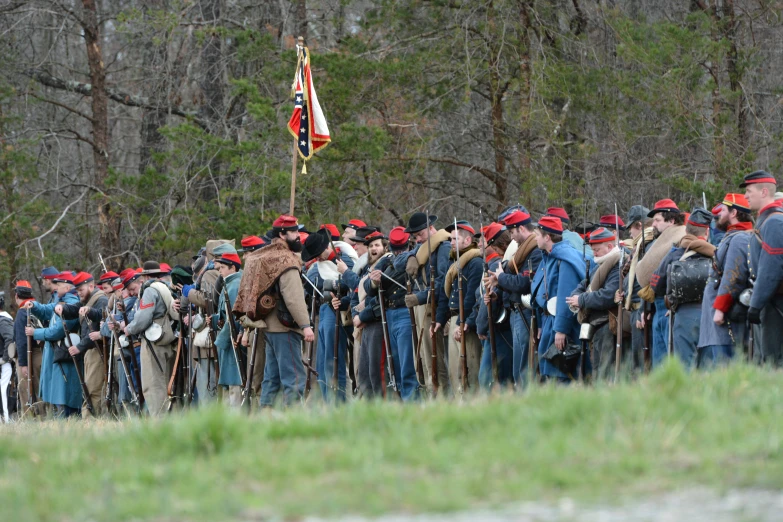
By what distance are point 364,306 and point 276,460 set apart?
304 inches

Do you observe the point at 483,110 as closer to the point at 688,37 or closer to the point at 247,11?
the point at 688,37

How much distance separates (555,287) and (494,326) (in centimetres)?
98

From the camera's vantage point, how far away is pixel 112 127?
30609mm

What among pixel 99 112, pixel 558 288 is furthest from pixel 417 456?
pixel 99 112

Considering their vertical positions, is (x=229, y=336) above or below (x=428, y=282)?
below

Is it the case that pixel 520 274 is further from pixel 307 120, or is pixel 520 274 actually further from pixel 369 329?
pixel 307 120

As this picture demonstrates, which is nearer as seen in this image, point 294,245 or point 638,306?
point 638,306

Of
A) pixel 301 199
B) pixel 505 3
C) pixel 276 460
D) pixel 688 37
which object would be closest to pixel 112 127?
pixel 301 199

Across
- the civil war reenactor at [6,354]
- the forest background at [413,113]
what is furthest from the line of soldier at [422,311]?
the forest background at [413,113]

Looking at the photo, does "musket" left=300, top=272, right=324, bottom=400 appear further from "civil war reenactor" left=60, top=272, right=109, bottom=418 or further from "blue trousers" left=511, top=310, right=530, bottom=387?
"civil war reenactor" left=60, top=272, right=109, bottom=418

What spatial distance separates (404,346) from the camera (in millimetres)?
12617

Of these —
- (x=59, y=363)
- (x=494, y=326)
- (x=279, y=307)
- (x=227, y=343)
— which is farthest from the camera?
(x=59, y=363)

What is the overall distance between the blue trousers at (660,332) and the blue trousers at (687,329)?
17 cm

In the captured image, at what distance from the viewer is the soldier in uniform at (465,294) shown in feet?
38.9
